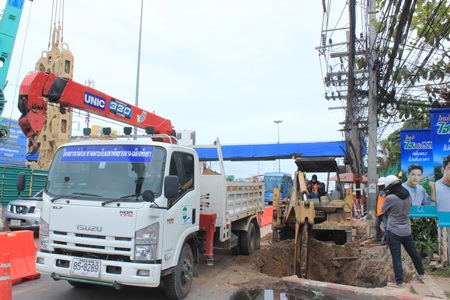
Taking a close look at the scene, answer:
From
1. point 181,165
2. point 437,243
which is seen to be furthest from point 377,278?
point 181,165

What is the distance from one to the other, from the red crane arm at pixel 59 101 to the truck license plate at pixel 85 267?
2.25m

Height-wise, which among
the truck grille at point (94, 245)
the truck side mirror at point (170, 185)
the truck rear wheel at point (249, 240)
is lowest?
the truck rear wheel at point (249, 240)

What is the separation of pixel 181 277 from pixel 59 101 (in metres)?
3.61

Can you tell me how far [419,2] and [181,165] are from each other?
6811 mm

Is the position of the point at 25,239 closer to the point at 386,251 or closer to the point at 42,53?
the point at 386,251

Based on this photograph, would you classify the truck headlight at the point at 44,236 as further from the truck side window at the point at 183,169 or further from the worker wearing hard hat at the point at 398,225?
the worker wearing hard hat at the point at 398,225

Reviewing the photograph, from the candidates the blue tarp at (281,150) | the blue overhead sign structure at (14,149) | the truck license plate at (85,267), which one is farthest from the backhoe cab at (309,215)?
the blue overhead sign structure at (14,149)

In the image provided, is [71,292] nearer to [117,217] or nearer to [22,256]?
[22,256]

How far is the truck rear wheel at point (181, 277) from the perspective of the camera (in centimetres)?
520

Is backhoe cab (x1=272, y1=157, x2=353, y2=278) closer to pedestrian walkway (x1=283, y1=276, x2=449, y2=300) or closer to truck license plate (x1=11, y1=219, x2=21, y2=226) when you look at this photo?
pedestrian walkway (x1=283, y1=276, x2=449, y2=300)

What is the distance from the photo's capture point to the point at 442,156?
7.05 m

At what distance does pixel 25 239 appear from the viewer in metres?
6.39

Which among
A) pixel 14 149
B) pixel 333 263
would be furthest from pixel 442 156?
pixel 14 149

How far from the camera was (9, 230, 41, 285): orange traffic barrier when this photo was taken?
6.14 m
